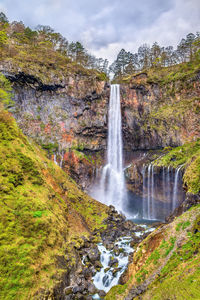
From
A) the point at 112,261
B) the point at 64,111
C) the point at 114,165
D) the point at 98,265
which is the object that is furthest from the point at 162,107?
the point at 98,265

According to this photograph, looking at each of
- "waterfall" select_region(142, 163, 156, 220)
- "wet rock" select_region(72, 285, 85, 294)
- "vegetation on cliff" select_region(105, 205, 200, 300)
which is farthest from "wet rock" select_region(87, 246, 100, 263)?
"waterfall" select_region(142, 163, 156, 220)

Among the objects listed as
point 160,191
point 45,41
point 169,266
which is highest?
point 45,41

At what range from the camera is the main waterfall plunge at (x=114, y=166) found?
109 ft

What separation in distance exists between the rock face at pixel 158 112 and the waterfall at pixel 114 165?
1.64 meters

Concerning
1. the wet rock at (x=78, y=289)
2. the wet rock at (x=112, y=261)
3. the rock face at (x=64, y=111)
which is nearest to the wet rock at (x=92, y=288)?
the wet rock at (x=78, y=289)

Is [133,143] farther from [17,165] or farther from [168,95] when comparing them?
[17,165]

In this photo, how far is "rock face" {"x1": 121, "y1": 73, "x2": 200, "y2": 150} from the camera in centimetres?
3112

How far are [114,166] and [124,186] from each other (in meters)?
4.96

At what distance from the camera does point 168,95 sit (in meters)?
34.9

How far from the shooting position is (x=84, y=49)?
146 ft

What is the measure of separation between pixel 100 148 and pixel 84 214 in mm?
19546

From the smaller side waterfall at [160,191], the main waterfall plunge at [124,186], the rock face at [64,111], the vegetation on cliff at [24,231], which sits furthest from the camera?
the rock face at [64,111]

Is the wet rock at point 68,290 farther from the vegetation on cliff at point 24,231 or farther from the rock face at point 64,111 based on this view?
the rock face at point 64,111

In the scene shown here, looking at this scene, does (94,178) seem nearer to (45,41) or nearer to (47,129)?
(47,129)
